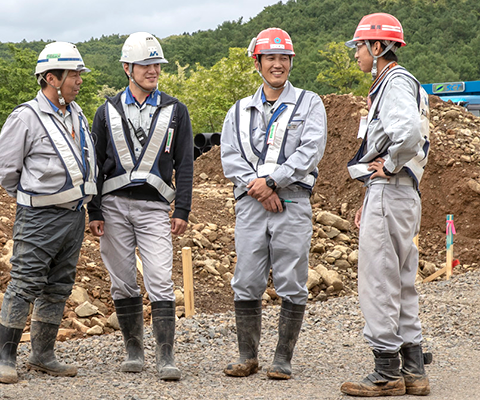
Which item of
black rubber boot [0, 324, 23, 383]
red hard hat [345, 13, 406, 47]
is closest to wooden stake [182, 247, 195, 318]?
black rubber boot [0, 324, 23, 383]

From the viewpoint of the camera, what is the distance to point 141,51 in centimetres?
460

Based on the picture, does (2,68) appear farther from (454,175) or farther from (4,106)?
(454,175)

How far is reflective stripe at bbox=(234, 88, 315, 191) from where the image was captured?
4574mm

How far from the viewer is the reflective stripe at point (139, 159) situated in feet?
15.1

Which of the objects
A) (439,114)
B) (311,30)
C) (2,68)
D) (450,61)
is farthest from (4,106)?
(311,30)

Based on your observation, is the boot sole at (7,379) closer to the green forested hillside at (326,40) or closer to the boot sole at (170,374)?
the boot sole at (170,374)

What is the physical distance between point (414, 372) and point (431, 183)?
1015cm

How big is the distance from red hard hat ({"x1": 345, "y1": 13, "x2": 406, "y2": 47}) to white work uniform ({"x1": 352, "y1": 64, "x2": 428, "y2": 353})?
24 cm

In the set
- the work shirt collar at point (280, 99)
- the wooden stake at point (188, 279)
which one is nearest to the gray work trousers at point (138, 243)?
the work shirt collar at point (280, 99)

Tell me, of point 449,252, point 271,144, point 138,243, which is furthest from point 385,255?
point 449,252

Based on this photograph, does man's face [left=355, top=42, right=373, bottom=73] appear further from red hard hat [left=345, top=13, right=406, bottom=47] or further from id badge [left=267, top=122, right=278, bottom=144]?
id badge [left=267, top=122, right=278, bottom=144]

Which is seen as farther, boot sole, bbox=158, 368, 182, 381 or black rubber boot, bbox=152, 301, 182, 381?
black rubber boot, bbox=152, 301, 182, 381

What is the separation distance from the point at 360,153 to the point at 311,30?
9731 cm

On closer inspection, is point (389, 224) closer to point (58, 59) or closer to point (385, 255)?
point (385, 255)
